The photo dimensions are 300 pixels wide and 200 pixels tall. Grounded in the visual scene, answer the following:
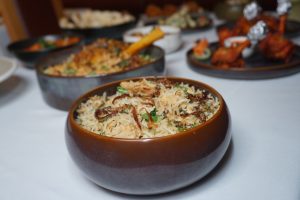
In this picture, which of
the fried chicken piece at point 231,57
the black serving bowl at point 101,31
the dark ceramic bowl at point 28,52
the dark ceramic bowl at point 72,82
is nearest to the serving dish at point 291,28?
the fried chicken piece at point 231,57

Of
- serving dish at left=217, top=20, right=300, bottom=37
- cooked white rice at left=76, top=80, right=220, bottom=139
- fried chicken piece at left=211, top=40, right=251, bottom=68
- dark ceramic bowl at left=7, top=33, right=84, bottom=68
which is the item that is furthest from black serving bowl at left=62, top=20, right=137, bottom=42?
cooked white rice at left=76, top=80, right=220, bottom=139

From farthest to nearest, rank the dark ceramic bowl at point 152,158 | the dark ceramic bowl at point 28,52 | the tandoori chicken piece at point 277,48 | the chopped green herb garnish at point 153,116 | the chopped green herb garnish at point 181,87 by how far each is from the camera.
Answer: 1. the dark ceramic bowl at point 28,52
2. the tandoori chicken piece at point 277,48
3. the chopped green herb garnish at point 181,87
4. the chopped green herb garnish at point 153,116
5. the dark ceramic bowl at point 152,158

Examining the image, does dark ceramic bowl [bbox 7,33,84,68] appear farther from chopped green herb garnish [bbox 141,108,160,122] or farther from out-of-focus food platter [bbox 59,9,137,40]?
chopped green herb garnish [bbox 141,108,160,122]

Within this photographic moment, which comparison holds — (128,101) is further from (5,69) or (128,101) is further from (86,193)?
(5,69)

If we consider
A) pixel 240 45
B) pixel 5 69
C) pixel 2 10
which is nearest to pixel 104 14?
pixel 2 10

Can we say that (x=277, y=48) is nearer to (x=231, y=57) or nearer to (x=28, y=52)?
(x=231, y=57)

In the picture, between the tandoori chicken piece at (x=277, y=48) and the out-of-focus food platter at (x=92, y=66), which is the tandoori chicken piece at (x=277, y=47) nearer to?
the tandoori chicken piece at (x=277, y=48)
